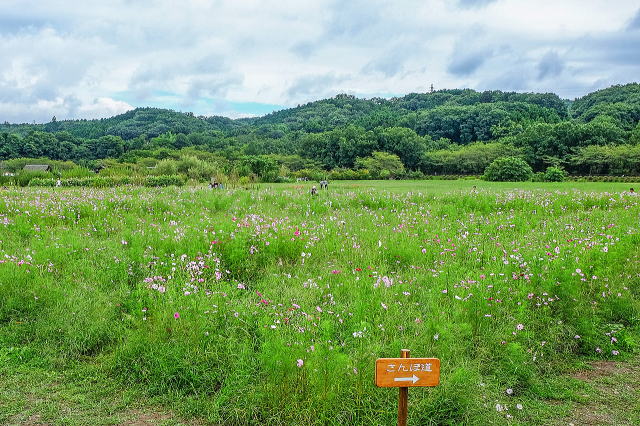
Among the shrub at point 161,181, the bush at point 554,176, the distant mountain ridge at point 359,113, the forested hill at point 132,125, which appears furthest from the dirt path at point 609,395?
the forested hill at point 132,125

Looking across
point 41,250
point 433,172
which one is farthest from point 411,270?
point 433,172

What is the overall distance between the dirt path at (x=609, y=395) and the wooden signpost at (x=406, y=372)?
1767 millimetres

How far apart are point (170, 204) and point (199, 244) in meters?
4.84

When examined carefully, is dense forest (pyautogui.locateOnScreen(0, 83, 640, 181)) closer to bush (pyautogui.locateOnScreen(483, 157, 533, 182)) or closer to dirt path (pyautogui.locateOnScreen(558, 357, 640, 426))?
bush (pyautogui.locateOnScreen(483, 157, 533, 182))

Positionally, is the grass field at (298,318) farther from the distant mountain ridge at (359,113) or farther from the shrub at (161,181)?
the distant mountain ridge at (359,113)

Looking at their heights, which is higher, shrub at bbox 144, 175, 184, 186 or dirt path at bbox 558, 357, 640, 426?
shrub at bbox 144, 175, 184, 186

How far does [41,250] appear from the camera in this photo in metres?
6.39

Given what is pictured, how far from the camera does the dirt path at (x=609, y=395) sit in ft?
11.6

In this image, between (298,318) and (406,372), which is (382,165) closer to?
(298,318)

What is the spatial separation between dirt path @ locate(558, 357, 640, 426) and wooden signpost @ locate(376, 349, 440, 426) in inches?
69.5

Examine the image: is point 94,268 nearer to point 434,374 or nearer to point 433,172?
point 434,374

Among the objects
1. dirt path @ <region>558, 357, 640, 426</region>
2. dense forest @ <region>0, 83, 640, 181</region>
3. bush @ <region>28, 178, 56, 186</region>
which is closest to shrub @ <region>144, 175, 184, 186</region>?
dense forest @ <region>0, 83, 640, 181</region>

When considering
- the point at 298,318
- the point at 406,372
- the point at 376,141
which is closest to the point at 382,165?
the point at 376,141

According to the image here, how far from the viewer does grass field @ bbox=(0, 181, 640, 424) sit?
3533 millimetres
